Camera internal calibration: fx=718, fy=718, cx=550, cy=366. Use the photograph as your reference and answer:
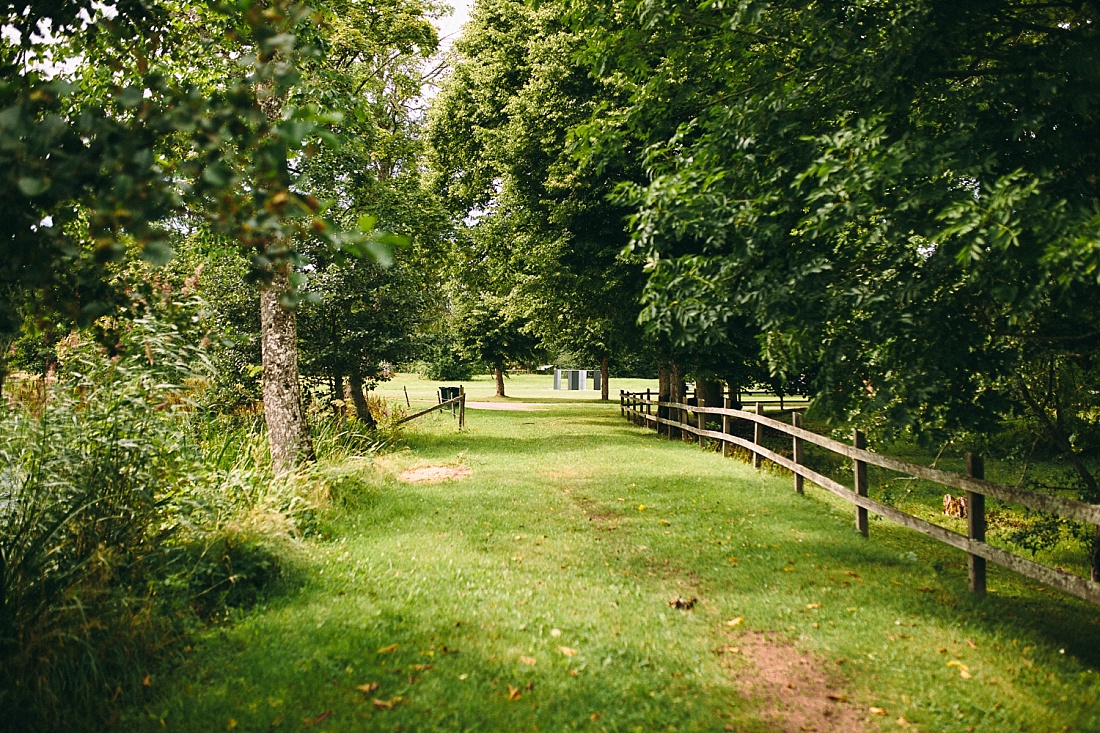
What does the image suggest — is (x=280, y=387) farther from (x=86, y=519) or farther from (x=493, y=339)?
(x=493, y=339)

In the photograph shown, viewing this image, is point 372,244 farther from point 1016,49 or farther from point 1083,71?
point 1016,49

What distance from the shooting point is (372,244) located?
239cm

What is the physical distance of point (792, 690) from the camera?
4.52m

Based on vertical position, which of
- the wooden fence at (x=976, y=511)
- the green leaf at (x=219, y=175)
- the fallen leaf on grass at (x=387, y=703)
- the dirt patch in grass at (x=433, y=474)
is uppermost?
the green leaf at (x=219, y=175)

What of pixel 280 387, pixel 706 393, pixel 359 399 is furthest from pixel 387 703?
pixel 706 393

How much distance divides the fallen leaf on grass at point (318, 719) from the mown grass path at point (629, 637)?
0.01 metres

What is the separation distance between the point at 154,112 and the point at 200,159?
337 millimetres

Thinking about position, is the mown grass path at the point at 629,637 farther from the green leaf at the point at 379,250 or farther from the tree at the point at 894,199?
the green leaf at the point at 379,250

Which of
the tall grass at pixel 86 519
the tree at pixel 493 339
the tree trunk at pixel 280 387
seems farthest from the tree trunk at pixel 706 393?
the tree at pixel 493 339

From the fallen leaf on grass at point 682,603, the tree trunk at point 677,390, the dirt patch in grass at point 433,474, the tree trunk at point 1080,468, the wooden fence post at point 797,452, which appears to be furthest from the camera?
the tree trunk at point 677,390

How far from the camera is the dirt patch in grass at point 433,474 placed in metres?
11.7

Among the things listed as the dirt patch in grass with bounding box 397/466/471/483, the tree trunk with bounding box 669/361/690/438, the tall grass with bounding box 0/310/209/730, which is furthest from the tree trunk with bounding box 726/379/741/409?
the tall grass with bounding box 0/310/209/730

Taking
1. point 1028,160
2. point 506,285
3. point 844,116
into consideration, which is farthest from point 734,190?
point 506,285

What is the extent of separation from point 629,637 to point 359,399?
13347 mm
